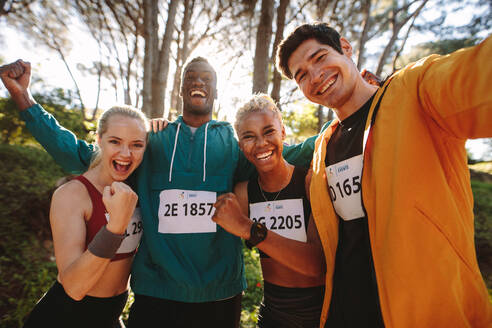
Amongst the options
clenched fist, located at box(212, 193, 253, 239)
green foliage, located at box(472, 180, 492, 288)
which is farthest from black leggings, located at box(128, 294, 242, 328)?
green foliage, located at box(472, 180, 492, 288)

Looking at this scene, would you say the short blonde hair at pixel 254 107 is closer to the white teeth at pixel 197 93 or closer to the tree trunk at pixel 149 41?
the white teeth at pixel 197 93

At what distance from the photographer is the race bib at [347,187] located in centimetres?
145

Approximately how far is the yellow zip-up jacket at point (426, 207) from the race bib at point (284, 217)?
0.64 m

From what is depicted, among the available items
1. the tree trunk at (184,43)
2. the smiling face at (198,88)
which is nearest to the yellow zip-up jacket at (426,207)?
the smiling face at (198,88)

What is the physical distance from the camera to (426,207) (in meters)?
1.11

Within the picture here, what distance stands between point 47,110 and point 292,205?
891 cm

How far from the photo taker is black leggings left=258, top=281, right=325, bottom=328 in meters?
1.71

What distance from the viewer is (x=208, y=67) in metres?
2.47

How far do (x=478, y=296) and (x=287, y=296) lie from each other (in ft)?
3.55

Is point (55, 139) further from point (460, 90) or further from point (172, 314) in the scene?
A: point (460, 90)

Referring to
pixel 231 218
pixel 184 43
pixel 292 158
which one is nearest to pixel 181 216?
pixel 231 218

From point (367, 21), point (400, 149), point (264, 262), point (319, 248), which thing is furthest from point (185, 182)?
point (367, 21)

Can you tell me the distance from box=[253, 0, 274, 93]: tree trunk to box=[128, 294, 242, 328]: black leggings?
304 centimetres

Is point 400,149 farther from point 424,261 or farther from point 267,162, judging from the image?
point 267,162
